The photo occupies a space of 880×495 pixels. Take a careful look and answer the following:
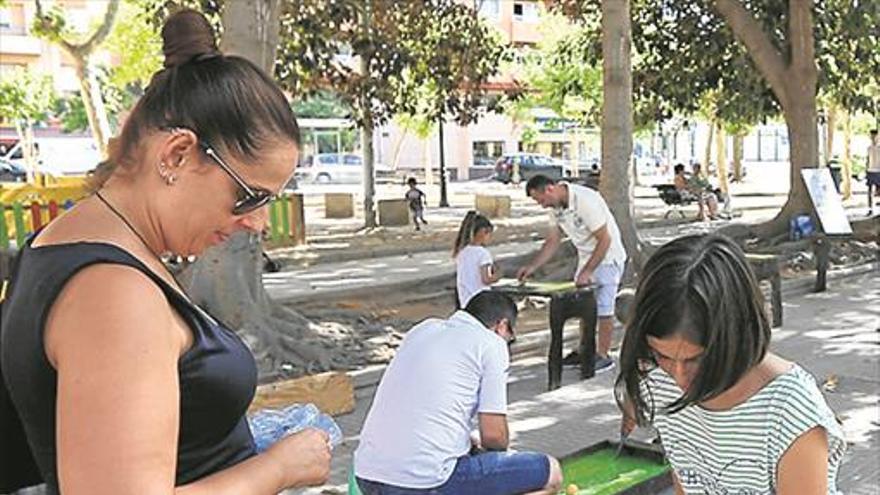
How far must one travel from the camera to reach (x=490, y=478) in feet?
12.5

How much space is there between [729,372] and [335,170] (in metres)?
48.7

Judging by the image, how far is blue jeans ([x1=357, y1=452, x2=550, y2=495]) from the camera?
3.65 m

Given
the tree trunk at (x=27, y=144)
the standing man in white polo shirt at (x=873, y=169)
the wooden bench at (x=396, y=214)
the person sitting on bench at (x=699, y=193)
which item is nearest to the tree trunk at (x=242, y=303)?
the wooden bench at (x=396, y=214)

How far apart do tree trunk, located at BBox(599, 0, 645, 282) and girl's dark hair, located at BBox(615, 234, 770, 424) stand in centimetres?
943

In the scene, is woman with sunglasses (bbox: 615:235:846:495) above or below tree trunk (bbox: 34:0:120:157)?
below

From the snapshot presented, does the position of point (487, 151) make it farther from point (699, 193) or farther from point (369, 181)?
point (369, 181)

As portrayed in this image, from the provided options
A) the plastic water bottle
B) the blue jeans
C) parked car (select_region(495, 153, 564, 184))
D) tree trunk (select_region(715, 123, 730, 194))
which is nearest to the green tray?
the blue jeans

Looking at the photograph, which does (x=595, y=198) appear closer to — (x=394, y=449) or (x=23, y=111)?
(x=394, y=449)

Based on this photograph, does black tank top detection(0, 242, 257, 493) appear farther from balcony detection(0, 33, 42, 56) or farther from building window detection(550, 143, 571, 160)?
building window detection(550, 143, 571, 160)

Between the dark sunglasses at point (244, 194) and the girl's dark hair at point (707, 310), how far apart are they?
0.81 meters

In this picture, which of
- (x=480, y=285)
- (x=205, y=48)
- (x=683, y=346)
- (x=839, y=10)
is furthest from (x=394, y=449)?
(x=839, y=10)

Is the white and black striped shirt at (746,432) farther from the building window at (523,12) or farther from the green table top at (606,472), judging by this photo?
the building window at (523,12)

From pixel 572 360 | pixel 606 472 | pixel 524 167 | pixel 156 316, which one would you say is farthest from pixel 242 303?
pixel 524 167

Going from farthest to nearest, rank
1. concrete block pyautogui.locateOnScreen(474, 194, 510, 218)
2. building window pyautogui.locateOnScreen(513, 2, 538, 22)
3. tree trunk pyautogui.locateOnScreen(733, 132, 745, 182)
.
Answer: building window pyautogui.locateOnScreen(513, 2, 538, 22) → tree trunk pyautogui.locateOnScreen(733, 132, 745, 182) → concrete block pyautogui.locateOnScreen(474, 194, 510, 218)
